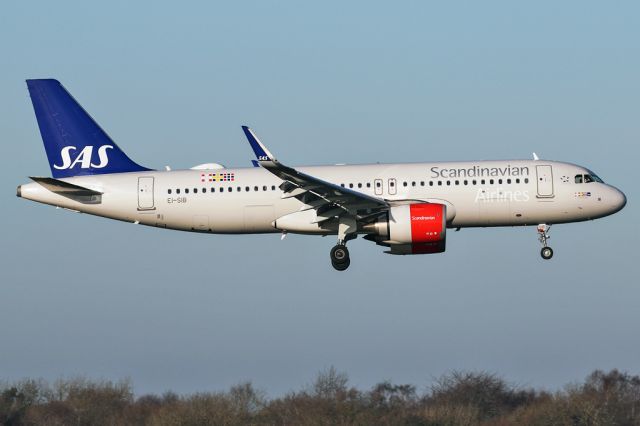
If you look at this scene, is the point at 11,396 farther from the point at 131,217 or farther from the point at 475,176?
the point at 475,176

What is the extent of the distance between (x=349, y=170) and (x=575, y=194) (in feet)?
32.4

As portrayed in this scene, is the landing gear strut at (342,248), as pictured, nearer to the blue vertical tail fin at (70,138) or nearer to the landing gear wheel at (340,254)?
the landing gear wheel at (340,254)

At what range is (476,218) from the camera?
6069cm

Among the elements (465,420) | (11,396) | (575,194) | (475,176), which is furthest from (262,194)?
(11,396)

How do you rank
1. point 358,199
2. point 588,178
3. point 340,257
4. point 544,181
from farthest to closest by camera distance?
point 588,178 → point 544,181 → point 340,257 → point 358,199

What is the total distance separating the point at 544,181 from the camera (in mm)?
60781

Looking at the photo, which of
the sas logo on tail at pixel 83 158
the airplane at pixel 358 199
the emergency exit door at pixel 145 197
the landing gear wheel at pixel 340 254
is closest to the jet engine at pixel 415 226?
the airplane at pixel 358 199

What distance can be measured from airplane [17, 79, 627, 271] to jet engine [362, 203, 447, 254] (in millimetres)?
42

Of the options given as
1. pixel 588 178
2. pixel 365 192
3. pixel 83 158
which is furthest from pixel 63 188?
pixel 588 178

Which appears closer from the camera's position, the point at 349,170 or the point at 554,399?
the point at 349,170

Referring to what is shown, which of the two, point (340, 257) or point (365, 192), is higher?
point (365, 192)

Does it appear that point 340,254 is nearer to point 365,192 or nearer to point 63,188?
point 365,192

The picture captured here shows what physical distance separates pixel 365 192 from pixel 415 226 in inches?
122

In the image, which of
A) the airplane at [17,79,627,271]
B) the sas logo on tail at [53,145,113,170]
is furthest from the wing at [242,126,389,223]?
the sas logo on tail at [53,145,113,170]
